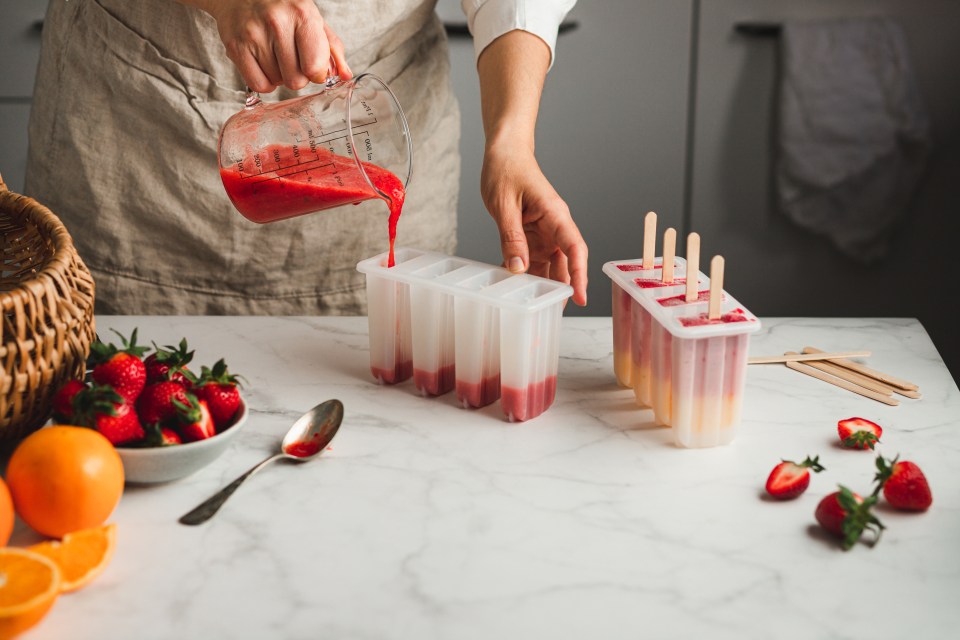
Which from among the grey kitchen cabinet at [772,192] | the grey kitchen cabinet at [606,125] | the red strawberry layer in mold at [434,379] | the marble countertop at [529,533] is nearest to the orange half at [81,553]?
the marble countertop at [529,533]

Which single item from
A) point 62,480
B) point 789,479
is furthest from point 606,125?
point 62,480

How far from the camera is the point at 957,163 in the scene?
249 cm

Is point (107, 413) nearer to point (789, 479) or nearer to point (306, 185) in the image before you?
point (306, 185)

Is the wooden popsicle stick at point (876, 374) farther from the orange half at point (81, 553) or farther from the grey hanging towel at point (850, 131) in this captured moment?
the grey hanging towel at point (850, 131)

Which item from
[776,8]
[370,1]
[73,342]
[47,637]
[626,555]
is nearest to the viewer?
[47,637]

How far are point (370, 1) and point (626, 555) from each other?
103 centimetres

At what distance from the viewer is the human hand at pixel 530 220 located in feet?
3.96

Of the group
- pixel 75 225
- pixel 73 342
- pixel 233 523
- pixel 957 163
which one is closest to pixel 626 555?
pixel 233 523

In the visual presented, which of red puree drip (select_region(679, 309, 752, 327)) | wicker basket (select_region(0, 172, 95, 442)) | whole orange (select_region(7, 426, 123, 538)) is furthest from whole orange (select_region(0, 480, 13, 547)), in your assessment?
red puree drip (select_region(679, 309, 752, 327))

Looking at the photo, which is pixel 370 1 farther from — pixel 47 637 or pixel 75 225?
pixel 47 637

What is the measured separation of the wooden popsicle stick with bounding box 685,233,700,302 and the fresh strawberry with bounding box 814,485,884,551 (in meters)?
0.27

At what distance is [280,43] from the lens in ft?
3.63

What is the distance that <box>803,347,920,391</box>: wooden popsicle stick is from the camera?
1.19 metres

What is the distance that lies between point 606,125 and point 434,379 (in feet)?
5.28
